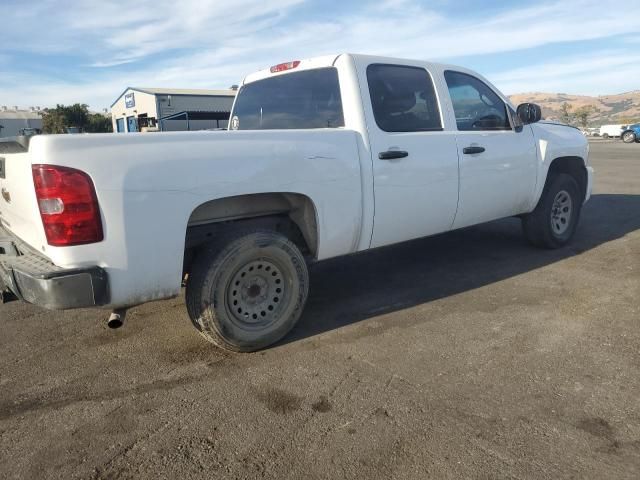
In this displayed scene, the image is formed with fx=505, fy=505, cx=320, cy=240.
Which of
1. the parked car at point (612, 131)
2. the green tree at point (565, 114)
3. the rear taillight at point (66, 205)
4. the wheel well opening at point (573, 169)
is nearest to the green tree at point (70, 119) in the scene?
the parked car at point (612, 131)

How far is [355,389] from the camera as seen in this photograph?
2.93m

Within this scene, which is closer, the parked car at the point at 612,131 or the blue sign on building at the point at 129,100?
the parked car at the point at 612,131

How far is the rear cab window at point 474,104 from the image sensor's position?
458 cm

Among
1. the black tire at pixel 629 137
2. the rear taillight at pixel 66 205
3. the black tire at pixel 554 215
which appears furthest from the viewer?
the black tire at pixel 629 137

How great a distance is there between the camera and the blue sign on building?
4570 cm

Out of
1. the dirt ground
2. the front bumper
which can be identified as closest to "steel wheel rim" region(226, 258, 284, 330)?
the dirt ground

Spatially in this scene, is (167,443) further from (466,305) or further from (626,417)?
(466,305)

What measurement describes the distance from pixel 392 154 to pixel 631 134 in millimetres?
35393

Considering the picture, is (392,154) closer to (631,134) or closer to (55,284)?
(55,284)

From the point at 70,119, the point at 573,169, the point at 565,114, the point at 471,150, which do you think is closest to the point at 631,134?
the point at 565,114

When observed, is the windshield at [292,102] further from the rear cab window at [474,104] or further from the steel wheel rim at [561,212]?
the steel wheel rim at [561,212]

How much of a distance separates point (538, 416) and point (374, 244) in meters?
1.73

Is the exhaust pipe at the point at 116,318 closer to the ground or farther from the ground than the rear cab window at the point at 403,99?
closer to the ground

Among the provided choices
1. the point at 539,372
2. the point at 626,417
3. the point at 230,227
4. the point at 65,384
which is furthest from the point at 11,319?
the point at 626,417
